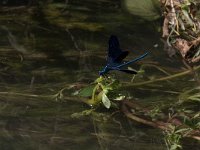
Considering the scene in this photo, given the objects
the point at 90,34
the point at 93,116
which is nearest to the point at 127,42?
the point at 90,34

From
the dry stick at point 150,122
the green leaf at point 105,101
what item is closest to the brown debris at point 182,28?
the dry stick at point 150,122

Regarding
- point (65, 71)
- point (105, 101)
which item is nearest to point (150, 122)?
point (105, 101)

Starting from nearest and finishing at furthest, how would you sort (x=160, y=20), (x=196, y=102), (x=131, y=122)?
(x=131, y=122), (x=196, y=102), (x=160, y=20)

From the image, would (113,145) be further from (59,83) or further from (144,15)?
(144,15)

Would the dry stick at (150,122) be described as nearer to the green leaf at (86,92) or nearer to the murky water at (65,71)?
the murky water at (65,71)

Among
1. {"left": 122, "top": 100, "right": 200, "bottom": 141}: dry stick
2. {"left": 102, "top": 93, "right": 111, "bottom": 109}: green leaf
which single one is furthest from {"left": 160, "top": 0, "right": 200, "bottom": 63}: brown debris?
{"left": 102, "top": 93, "right": 111, "bottom": 109}: green leaf

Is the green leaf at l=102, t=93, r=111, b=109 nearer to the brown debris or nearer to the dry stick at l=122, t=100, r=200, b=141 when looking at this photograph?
the dry stick at l=122, t=100, r=200, b=141

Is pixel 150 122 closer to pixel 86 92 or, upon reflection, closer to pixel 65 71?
pixel 86 92

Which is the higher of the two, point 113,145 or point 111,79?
point 111,79
